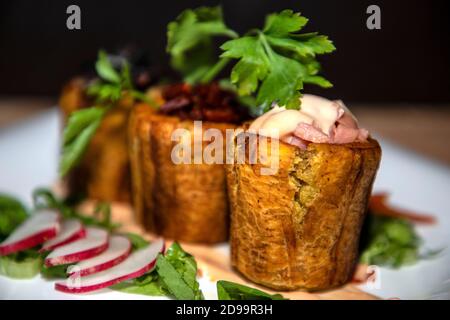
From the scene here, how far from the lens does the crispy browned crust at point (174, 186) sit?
3221 mm

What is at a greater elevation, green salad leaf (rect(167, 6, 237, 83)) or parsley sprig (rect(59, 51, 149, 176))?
green salad leaf (rect(167, 6, 237, 83))

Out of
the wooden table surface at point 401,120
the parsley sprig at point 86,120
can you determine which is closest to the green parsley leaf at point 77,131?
the parsley sprig at point 86,120

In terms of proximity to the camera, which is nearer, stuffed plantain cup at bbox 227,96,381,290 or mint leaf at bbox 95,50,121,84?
stuffed plantain cup at bbox 227,96,381,290

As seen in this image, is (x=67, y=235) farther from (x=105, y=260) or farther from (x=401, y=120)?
(x=401, y=120)

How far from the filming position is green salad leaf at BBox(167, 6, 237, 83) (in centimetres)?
321

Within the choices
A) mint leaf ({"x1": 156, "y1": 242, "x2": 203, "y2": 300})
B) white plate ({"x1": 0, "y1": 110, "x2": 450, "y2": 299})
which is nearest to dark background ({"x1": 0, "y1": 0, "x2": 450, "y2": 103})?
white plate ({"x1": 0, "y1": 110, "x2": 450, "y2": 299})

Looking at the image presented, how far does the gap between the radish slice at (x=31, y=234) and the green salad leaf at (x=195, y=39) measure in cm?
117

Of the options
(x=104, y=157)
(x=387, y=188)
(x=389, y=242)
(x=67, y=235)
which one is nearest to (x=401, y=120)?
(x=387, y=188)

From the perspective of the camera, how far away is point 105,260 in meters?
2.85

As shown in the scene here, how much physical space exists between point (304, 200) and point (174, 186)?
0.97m

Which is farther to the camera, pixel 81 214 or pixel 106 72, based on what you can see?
pixel 81 214

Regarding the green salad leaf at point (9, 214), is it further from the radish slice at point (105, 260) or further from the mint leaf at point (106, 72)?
the mint leaf at point (106, 72)

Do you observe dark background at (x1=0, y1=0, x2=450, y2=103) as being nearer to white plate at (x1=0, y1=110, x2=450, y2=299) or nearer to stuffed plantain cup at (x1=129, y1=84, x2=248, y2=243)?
white plate at (x1=0, y1=110, x2=450, y2=299)

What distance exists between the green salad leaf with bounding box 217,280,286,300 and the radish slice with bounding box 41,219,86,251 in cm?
94
